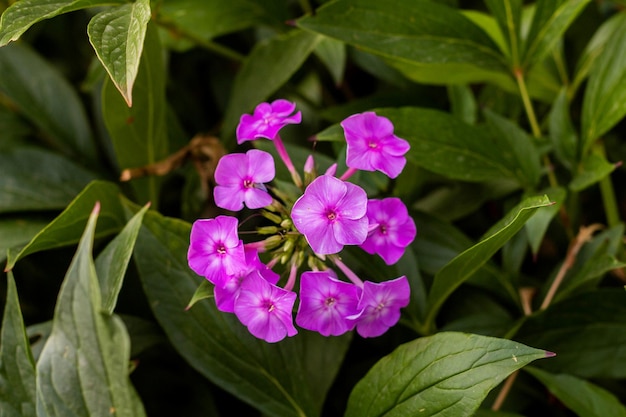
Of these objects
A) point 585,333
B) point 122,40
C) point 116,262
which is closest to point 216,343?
point 116,262

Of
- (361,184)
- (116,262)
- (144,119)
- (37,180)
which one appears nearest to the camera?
(116,262)

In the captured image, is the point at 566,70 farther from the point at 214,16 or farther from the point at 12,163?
the point at 12,163

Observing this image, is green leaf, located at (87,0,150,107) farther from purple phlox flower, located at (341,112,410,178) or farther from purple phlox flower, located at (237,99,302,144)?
purple phlox flower, located at (341,112,410,178)

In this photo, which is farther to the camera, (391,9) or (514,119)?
(514,119)

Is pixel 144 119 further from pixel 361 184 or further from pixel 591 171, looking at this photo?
pixel 591 171

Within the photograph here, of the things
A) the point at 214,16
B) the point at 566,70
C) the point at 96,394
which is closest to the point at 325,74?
the point at 214,16

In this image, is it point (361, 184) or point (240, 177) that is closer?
point (240, 177)
